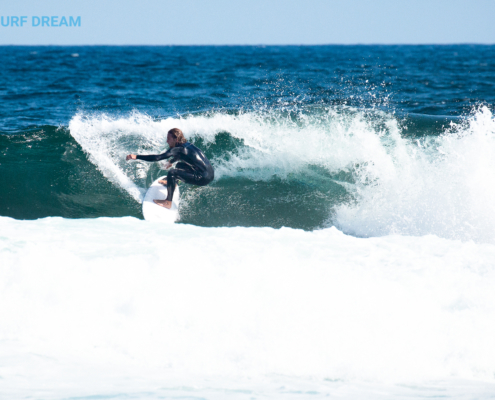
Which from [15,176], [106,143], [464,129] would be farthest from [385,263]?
[15,176]

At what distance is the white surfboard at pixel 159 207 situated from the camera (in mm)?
7453

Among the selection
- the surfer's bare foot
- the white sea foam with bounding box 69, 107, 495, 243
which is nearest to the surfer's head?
the surfer's bare foot

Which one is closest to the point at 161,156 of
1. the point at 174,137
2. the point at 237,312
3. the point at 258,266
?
the point at 174,137

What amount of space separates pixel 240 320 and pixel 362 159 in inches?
212

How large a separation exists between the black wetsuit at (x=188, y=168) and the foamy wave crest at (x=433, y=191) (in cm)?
240

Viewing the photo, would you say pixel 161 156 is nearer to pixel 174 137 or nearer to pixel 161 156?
pixel 161 156

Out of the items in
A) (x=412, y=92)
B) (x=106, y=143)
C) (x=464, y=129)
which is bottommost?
(x=106, y=143)

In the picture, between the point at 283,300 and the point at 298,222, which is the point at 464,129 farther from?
the point at 283,300

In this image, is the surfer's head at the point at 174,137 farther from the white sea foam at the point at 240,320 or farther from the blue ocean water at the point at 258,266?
the white sea foam at the point at 240,320

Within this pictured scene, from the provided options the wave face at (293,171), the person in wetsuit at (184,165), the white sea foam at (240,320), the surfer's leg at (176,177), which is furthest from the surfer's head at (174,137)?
the white sea foam at (240,320)

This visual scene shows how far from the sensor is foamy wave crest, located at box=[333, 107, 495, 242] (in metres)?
7.03

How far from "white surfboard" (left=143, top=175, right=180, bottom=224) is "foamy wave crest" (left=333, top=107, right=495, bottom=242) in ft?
9.08

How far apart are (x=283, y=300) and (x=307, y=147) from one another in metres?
5.37

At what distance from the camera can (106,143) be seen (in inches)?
384
